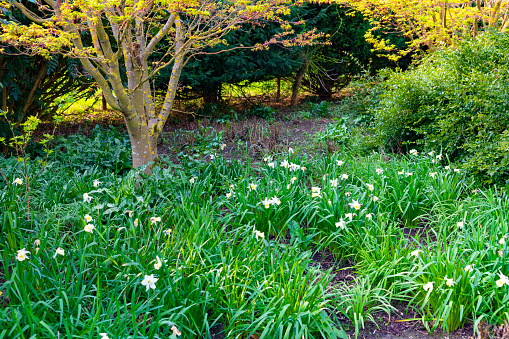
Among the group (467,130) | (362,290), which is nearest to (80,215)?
(362,290)

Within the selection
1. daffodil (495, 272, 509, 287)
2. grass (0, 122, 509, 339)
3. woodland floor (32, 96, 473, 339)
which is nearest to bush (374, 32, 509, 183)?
grass (0, 122, 509, 339)

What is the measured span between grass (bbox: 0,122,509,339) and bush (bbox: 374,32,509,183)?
37cm

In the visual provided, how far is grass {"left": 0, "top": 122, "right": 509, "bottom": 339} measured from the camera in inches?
77.0

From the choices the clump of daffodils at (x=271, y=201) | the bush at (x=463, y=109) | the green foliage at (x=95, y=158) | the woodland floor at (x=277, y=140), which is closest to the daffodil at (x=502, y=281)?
the woodland floor at (x=277, y=140)

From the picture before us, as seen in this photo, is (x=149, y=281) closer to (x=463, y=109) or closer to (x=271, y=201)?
(x=271, y=201)

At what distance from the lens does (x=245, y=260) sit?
7.76 feet

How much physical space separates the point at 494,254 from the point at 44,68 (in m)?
5.64

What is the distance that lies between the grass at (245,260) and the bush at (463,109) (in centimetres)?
37

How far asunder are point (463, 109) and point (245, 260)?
10.4 feet

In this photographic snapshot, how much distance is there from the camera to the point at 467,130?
3980 millimetres

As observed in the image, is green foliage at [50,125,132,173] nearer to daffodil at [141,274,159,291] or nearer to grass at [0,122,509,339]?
grass at [0,122,509,339]

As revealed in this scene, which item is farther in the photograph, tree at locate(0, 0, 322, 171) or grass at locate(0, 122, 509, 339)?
tree at locate(0, 0, 322, 171)

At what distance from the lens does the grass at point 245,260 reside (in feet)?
6.41

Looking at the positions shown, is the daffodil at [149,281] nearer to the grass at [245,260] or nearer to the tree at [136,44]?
the grass at [245,260]
